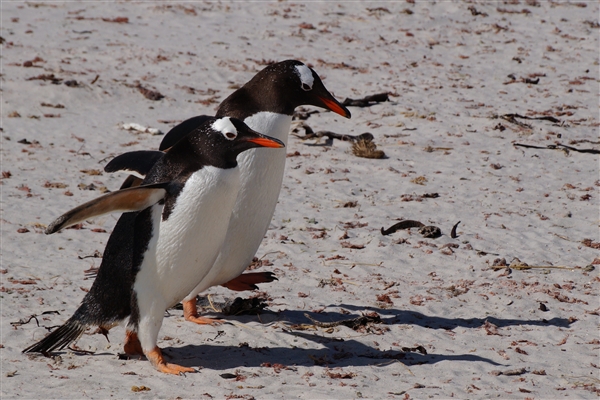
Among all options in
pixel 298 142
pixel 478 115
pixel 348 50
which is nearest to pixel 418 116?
pixel 478 115

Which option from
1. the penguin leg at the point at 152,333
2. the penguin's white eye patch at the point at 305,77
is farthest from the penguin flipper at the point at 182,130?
the penguin leg at the point at 152,333

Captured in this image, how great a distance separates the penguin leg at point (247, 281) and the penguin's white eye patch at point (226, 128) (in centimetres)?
111

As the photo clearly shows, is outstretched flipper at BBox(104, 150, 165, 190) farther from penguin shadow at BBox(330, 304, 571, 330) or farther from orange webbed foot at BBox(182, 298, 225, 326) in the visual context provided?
penguin shadow at BBox(330, 304, 571, 330)

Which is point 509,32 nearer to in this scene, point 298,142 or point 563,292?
point 298,142

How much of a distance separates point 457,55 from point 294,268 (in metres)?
6.25

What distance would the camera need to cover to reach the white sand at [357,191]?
3762 mm

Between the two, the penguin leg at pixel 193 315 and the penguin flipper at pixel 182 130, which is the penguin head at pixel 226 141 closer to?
the penguin flipper at pixel 182 130

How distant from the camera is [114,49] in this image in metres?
9.62

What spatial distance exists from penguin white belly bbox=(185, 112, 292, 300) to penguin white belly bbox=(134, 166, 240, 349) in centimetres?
54

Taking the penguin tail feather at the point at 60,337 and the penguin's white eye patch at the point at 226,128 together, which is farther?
the penguin tail feather at the point at 60,337

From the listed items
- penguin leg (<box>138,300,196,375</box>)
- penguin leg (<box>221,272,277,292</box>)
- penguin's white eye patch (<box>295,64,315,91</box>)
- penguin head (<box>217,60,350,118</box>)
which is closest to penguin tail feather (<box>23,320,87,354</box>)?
penguin leg (<box>138,300,196,375</box>)

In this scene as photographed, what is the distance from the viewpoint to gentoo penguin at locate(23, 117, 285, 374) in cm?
347

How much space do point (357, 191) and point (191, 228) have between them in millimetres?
3122

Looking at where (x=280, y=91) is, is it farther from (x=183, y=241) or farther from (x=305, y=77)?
(x=183, y=241)
